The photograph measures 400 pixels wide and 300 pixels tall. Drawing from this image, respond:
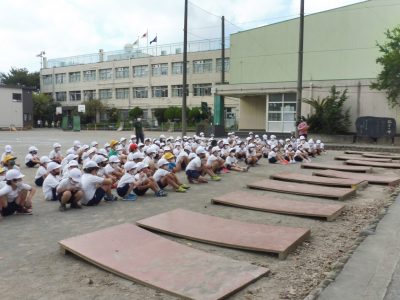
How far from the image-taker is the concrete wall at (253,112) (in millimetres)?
37406

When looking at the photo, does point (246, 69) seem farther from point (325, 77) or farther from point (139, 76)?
point (139, 76)

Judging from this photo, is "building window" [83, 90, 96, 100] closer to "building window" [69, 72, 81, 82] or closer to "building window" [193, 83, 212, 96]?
"building window" [69, 72, 81, 82]

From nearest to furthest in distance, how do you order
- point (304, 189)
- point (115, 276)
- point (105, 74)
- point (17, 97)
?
point (115, 276)
point (304, 189)
point (17, 97)
point (105, 74)

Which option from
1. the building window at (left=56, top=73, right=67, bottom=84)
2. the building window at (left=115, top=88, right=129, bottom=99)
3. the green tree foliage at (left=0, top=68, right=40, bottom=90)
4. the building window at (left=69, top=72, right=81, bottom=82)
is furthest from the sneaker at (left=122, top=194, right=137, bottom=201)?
the green tree foliage at (left=0, top=68, right=40, bottom=90)

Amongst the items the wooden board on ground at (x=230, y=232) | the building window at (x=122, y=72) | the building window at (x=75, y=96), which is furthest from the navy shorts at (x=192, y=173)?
the building window at (x=75, y=96)

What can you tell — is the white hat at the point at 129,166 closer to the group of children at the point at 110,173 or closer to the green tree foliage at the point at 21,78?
the group of children at the point at 110,173

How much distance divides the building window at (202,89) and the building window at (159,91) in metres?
5.62

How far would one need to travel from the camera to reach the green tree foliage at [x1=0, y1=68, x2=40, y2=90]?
86.6 m

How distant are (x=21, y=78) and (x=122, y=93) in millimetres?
28577

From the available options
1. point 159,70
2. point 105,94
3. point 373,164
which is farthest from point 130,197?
point 105,94

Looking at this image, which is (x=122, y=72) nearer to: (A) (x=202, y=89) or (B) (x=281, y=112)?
(A) (x=202, y=89)

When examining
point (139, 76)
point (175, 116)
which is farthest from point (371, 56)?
point (139, 76)

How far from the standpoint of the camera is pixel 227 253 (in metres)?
A: 5.59

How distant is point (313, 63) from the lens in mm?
35844
